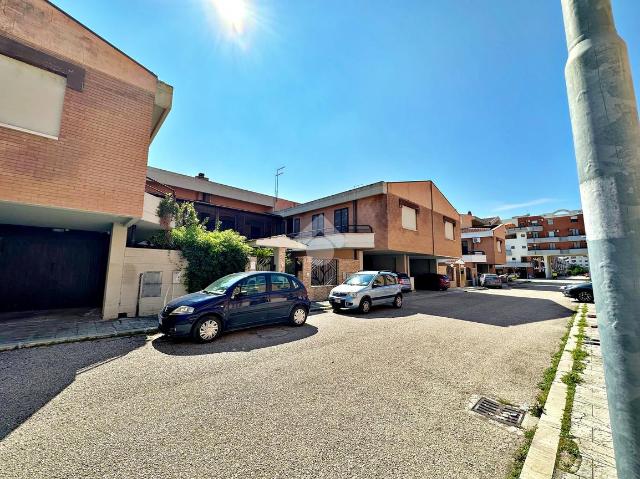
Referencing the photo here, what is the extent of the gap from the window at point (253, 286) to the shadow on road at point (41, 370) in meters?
2.53

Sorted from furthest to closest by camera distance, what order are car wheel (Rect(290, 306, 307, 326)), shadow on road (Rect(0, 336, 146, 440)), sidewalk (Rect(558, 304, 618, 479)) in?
car wheel (Rect(290, 306, 307, 326)), shadow on road (Rect(0, 336, 146, 440)), sidewalk (Rect(558, 304, 618, 479))

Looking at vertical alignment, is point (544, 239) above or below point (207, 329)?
above

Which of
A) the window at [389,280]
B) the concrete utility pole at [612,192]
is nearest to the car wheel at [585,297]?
the window at [389,280]

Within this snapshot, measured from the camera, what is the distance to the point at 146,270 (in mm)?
9711

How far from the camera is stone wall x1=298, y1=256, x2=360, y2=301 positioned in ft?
45.4

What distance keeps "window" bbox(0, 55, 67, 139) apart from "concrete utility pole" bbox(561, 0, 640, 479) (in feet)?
33.9

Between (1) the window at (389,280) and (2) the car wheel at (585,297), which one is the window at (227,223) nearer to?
(1) the window at (389,280)

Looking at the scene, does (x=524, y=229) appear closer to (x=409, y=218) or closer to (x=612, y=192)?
(x=409, y=218)

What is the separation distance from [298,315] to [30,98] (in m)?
9.06

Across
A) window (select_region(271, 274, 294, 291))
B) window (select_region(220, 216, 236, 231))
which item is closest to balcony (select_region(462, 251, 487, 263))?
window (select_region(220, 216, 236, 231))

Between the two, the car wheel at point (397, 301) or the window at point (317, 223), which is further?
the window at point (317, 223)

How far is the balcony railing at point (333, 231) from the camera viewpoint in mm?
19406

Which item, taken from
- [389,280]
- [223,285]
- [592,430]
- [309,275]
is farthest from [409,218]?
[592,430]

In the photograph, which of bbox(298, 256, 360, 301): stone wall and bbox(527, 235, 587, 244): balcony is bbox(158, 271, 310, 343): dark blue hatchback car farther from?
bbox(527, 235, 587, 244): balcony
